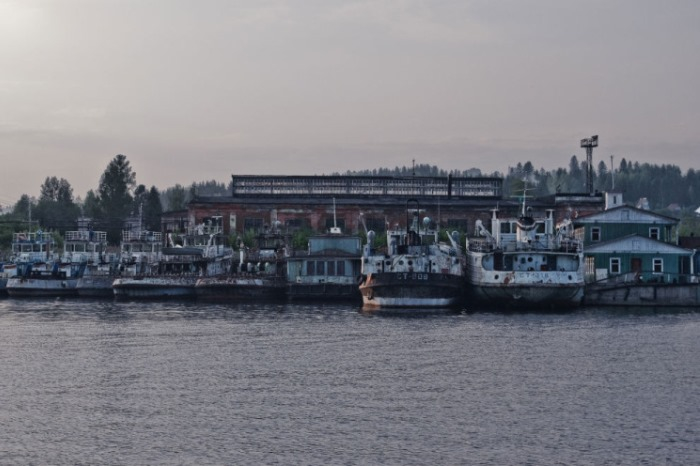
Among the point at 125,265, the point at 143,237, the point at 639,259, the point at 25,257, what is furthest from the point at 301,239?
the point at 639,259

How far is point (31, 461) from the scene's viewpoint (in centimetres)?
3356

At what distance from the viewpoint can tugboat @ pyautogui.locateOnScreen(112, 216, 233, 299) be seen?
93000 millimetres

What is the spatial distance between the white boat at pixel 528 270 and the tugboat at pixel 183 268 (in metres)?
25.3

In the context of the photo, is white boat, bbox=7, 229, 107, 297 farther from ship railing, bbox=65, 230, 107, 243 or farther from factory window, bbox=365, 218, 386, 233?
factory window, bbox=365, 218, 386, 233

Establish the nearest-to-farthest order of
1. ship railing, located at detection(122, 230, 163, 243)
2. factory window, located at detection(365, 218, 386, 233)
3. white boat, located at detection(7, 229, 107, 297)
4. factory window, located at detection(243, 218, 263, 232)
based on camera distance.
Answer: white boat, located at detection(7, 229, 107, 297) < ship railing, located at detection(122, 230, 163, 243) < factory window, located at detection(365, 218, 386, 233) < factory window, located at detection(243, 218, 263, 232)

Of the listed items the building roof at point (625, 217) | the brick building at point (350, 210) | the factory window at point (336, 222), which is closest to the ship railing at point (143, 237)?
the brick building at point (350, 210)

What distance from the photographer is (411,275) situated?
252ft

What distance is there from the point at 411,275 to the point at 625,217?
78.1 feet

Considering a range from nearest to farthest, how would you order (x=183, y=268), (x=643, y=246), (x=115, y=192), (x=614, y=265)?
(x=643, y=246), (x=614, y=265), (x=183, y=268), (x=115, y=192)

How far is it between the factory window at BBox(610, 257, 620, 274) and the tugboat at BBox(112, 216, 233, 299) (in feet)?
114

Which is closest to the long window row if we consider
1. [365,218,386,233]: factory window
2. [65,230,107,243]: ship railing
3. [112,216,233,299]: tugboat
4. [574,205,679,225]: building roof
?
[112,216,233,299]: tugboat

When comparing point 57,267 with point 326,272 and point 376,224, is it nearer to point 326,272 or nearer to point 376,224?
point 326,272

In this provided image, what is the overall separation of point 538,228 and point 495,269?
10200 mm

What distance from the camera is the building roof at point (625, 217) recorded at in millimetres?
89794
